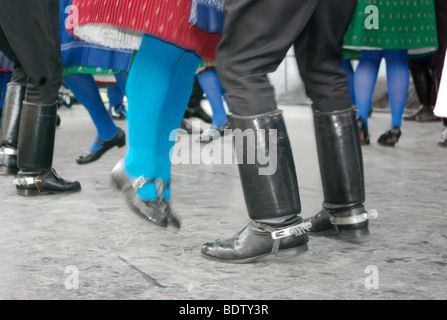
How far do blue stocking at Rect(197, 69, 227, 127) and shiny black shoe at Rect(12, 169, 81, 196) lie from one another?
1.79 meters

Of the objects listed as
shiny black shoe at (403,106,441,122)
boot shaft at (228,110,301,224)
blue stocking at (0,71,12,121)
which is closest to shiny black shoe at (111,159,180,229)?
boot shaft at (228,110,301,224)

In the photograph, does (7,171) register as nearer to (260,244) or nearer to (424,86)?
(260,244)

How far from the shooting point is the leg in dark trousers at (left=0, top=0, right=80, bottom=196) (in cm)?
192

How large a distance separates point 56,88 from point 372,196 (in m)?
1.13

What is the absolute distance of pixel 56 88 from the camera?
2.05 meters

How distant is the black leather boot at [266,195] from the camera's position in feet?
4.11

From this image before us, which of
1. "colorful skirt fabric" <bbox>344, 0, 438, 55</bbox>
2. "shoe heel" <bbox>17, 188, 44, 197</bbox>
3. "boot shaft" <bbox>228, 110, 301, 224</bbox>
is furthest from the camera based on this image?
"colorful skirt fabric" <bbox>344, 0, 438, 55</bbox>

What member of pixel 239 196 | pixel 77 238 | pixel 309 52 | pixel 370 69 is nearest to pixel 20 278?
pixel 77 238

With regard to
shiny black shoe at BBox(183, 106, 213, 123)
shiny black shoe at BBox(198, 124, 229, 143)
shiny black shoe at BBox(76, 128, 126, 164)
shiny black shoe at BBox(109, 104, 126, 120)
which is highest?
shiny black shoe at BBox(76, 128, 126, 164)

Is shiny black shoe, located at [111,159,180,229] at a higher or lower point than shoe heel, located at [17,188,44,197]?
Result: higher

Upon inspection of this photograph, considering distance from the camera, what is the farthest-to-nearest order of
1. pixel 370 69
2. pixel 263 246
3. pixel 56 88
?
pixel 370 69 → pixel 56 88 → pixel 263 246

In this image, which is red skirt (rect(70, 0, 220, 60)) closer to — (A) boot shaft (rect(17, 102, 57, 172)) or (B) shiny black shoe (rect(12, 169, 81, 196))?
(A) boot shaft (rect(17, 102, 57, 172))
